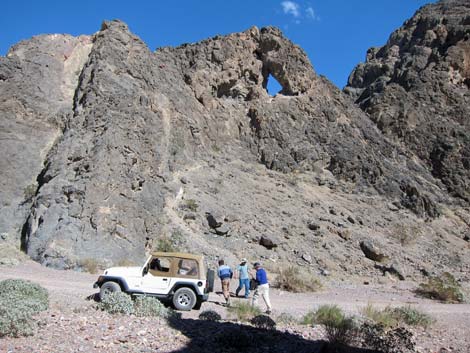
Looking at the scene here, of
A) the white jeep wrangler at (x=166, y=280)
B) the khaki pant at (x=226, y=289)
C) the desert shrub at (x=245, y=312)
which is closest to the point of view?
the desert shrub at (x=245, y=312)

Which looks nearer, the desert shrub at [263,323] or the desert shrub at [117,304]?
the desert shrub at [117,304]

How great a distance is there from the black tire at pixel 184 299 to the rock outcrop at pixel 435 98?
110 ft

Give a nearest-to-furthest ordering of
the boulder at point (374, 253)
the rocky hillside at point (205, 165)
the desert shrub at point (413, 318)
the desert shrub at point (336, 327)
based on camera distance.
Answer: the desert shrub at point (336, 327)
the desert shrub at point (413, 318)
the rocky hillside at point (205, 165)
the boulder at point (374, 253)

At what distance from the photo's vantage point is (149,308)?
8977 mm

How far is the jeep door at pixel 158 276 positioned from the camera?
1076 centimetres

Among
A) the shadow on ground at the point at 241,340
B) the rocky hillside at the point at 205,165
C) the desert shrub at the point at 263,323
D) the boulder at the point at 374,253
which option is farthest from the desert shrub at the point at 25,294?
the boulder at the point at 374,253

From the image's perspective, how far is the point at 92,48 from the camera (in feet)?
96.1

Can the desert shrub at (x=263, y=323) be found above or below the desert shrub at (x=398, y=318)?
below

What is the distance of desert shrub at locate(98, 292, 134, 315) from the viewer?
880 cm

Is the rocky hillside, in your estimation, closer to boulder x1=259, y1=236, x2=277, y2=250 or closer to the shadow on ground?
boulder x1=259, y1=236, x2=277, y2=250

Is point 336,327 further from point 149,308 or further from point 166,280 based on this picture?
point 166,280

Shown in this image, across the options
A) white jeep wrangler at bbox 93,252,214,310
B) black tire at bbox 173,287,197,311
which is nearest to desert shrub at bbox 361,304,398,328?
white jeep wrangler at bbox 93,252,214,310

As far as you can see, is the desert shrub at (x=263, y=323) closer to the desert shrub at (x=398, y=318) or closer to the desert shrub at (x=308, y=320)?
the desert shrub at (x=308, y=320)

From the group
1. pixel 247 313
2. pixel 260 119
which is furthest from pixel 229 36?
pixel 247 313
